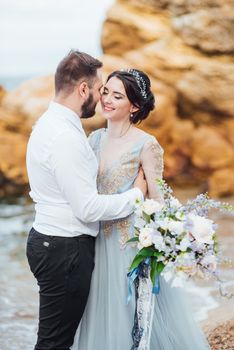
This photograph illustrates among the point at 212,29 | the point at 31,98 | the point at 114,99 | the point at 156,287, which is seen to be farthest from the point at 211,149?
the point at 156,287

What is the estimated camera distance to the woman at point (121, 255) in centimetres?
366

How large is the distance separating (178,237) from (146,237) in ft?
0.54

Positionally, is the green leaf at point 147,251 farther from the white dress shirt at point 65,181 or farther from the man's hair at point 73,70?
the man's hair at point 73,70

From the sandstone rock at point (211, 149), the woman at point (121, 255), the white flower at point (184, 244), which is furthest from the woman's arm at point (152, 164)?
the sandstone rock at point (211, 149)

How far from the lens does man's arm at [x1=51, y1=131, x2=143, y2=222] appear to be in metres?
3.01

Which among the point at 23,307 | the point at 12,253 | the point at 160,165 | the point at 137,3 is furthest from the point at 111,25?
the point at 160,165

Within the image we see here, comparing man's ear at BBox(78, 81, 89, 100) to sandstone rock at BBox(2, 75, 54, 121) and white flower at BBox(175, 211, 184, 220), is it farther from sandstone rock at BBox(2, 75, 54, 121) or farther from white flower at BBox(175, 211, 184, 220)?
sandstone rock at BBox(2, 75, 54, 121)

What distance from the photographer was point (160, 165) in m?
3.67

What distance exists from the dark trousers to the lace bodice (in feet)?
1.60

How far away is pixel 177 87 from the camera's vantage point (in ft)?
39.6

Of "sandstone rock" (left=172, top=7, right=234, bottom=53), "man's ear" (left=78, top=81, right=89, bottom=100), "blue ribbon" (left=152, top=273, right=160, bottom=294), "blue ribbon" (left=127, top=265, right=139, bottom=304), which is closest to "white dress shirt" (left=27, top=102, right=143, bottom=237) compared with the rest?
"man's ear" (left=78, top=81, right=89, bottom=100)

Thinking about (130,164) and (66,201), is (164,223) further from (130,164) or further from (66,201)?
(130,164)

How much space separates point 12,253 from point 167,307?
19.7 ft

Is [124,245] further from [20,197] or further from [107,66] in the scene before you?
[20,197]
